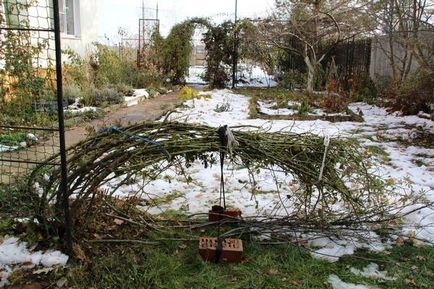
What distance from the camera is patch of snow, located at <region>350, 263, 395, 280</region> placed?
2443mm

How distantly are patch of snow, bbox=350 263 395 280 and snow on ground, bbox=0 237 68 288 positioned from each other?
1810mm

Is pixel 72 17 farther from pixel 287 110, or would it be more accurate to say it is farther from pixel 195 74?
pixel 287 110

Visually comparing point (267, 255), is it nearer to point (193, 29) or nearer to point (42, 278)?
point (42, 278)

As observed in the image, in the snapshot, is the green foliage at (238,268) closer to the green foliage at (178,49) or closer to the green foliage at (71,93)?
the green foliage at (71,93)

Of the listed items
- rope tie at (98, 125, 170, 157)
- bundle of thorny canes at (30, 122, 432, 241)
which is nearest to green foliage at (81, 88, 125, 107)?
bundle of thorny canes at (30, 122, 432, 241)

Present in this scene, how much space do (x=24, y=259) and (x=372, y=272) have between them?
218cm

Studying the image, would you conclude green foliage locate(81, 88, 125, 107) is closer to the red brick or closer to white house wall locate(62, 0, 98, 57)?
white house wall locate(62, 0, 98, 57)

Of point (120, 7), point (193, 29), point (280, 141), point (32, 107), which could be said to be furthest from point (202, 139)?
Answer: point (120, 7)

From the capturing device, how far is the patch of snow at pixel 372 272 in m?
2.44

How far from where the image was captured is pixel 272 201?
142 inches

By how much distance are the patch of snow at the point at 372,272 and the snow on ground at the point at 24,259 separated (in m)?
1.81

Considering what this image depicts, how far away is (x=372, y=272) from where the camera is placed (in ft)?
8.18

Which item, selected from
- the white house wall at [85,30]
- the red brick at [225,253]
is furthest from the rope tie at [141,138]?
the white house wall at [85,30]

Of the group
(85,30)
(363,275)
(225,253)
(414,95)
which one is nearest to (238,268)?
(225,253)
